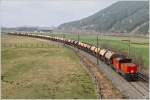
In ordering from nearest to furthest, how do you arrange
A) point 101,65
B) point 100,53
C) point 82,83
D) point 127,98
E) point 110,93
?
1. point 127,98
2. point 110,93
3. point 82,83
4. point 101,65
5. point 100,53

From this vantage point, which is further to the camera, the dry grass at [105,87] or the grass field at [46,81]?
the grass field at [46,81]

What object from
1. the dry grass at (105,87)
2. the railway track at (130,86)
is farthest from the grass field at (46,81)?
the railway track at (130,86)

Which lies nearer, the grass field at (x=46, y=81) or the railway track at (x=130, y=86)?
the railway track at (x=130, y=86)

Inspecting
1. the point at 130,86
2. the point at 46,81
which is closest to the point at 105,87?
the point at 130,86

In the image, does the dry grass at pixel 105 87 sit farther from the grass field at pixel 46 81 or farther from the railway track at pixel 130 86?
the grass field at pixel 46 81

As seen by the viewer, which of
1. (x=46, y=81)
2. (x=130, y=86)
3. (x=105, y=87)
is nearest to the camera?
(x=105, y=87)

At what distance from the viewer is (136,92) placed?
1730 inches

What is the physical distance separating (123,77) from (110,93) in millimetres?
11029

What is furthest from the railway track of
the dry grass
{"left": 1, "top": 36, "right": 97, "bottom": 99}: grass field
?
{"left": 1, "top": 36, "right": 97, "bottom": 99}: grass field

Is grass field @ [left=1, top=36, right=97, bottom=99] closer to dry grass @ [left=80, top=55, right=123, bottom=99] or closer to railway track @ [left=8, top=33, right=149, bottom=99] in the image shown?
dry grass @ [left=80, top=55, right=123, bottom=99]

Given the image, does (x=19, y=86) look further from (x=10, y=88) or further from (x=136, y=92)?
(x=136, y=92)

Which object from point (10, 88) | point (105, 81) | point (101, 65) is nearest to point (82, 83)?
point (105, 81)

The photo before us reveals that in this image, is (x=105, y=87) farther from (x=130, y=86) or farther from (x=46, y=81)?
(x=46, y=81)

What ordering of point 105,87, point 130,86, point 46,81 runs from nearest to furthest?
point 105,87 < point 130,86 < point 46,81
